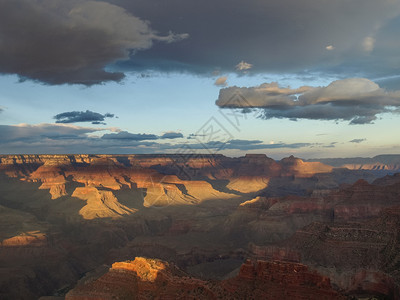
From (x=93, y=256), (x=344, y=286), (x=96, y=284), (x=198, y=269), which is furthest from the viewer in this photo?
(x=93, y=256)

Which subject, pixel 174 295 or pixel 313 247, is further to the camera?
pixel 313 247

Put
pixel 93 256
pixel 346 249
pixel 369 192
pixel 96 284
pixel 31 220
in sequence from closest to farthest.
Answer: pixel 96 284
pixel 346 249
pixel 369 192
pixel 93 256
pixel 31 220

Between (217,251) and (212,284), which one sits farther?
(217,251)

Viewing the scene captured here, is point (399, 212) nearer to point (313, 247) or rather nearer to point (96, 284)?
point (313, 247)

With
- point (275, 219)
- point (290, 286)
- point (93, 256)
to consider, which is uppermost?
point (290, 286)

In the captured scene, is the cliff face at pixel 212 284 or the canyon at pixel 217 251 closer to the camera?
the cliff face at pixel 212 284

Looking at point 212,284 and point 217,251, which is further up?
point 212,284

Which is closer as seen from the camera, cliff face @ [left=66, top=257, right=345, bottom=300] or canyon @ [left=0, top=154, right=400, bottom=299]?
cliff face @ [left=66, top=257, right=345, bottom=300]

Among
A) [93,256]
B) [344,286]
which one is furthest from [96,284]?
[93,256]
